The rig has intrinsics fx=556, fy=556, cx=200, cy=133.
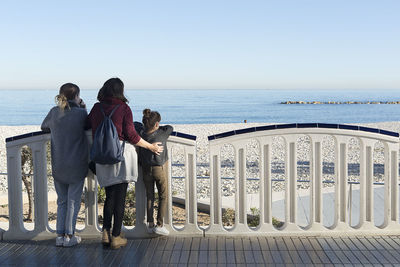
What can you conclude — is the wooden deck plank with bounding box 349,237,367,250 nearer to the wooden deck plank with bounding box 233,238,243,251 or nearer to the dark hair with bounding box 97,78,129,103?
the wooden deck plank with bounding box 233,238,243,251

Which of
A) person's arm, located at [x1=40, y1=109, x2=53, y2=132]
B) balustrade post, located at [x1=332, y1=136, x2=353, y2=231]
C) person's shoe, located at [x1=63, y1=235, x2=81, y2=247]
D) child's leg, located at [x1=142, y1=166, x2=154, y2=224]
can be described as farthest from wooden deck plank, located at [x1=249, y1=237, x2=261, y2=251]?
person's arm, located at [x1=40, y1=109, x2=53, y2=132]

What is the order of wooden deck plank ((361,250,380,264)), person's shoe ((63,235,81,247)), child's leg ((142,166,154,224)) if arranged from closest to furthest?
wooden deck plank ((361,250,380,264)) → person's shoe ((63,235,81,247)) → child's leg ((142,166,154,224))

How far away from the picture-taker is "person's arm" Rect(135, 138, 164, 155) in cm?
537

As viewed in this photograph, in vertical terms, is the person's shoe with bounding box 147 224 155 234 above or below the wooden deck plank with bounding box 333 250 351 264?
above

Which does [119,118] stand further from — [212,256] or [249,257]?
[249,257]

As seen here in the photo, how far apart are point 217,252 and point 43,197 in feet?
6.45

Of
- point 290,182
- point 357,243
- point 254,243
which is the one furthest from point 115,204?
point 357,243

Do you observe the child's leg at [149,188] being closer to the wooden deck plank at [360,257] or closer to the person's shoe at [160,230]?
the person's shoe at [160,230]

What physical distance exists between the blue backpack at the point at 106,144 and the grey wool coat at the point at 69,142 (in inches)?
12.0

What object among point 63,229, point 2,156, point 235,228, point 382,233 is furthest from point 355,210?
point 2,156

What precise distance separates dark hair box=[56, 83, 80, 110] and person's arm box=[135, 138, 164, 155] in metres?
0.80

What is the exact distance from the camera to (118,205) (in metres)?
5.55

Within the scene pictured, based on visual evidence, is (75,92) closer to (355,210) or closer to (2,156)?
(355,210)

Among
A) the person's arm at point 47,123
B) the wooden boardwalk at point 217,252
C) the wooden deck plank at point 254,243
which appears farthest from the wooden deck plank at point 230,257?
the person's arm at point 47,123
